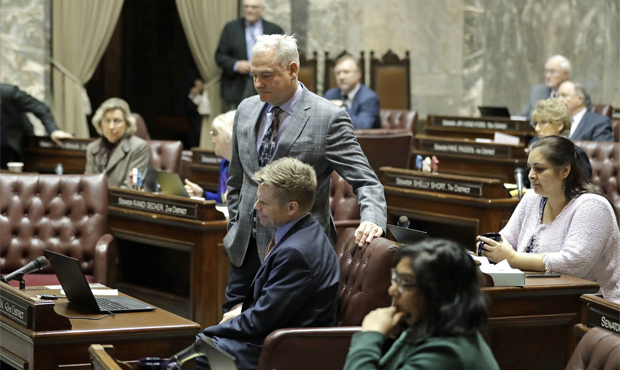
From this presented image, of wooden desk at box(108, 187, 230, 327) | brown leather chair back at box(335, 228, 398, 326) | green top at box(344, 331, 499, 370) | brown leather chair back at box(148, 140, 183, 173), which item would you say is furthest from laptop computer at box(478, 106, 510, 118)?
green top at box(344, 331, 499, 370)

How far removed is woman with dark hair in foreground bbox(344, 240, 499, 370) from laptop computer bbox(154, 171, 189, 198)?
3.27m

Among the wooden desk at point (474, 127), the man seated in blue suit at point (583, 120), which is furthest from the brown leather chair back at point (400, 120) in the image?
the man seated in blue suit at point (583, 120)

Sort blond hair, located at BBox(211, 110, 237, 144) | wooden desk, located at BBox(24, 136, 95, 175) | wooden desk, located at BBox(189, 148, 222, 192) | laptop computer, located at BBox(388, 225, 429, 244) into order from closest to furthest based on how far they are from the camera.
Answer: laptop computer, located at BBox(388, 225, 429, 244), blond hair, located at BBox(211, 110, 237, 144), wooden desk, located at BBox(189, 148, 222, 192), wooden desk, located at BBox(24, 136, 95, 175)

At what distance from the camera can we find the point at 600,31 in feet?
34.2

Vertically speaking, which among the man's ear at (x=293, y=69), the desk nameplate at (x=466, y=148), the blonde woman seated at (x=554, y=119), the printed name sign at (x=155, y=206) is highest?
the man's ear at (x=293, y=69)

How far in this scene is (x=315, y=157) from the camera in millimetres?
3373

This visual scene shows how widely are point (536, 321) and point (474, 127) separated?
5.42 m

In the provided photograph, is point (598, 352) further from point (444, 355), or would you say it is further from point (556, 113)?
point (556, 113)

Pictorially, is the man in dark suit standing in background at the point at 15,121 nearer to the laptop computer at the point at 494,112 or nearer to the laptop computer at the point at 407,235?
the laptop computer at the point at 494,112

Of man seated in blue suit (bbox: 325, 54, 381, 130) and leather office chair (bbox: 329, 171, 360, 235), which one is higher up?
man seated in blue suit (bbox: 325, 54, 381, 130)

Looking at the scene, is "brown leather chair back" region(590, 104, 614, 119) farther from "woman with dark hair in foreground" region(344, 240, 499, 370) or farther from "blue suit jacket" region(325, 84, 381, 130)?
"woman with dark hair in foreground" region(344, 240, 499, 370)

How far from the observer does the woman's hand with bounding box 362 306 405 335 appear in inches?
80.1

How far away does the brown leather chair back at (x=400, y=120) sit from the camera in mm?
9141

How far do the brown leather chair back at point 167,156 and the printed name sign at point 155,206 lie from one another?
1.26 m
